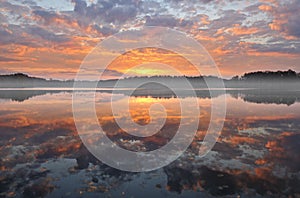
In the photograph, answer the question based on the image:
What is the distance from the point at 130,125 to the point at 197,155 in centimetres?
925

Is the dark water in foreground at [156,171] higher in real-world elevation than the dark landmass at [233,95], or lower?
lower

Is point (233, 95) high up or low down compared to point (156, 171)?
up

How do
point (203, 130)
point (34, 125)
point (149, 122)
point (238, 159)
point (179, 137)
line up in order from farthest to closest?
point (149, 122)
point (34, 125)
point (203, 130)
point (179, 137)
point (238, 159)

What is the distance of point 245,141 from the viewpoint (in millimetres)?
15727

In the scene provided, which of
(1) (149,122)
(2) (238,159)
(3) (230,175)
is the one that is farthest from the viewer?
(1) (149,122)

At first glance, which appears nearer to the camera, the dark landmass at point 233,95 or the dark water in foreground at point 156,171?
the dark water in foreground at point 156,171

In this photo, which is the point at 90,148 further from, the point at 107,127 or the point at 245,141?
the point at 245,141

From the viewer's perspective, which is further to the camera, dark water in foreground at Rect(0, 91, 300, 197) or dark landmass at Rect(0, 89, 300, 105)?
dark landmass at Rect(0, 89, 300, 105)

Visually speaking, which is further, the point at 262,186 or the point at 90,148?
the point at 90,148

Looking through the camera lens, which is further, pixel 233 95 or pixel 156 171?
pixel 233 95

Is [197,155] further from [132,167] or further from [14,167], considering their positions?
[14,167]

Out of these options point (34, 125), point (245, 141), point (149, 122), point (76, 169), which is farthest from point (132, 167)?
point (34, 125)

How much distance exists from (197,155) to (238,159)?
7.30 ft

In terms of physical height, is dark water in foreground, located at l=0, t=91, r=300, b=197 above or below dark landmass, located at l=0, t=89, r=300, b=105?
below
